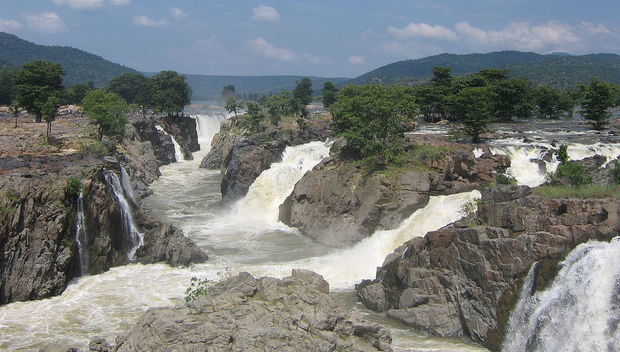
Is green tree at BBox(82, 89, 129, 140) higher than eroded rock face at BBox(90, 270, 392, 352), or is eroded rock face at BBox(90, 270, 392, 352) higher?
green tree at BBox(82, 89, 129, 140)

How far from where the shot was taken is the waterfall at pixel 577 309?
18062mm

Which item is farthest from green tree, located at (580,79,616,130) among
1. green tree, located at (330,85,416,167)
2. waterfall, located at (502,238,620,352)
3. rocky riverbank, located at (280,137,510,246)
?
waterfall, located at (502,238,620,352)

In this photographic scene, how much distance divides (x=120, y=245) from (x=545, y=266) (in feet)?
75.9

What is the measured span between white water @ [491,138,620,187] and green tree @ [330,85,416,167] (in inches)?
301

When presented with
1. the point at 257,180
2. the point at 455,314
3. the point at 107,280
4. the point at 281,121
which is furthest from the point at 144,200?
the point at 455,314

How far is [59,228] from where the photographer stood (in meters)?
28.2

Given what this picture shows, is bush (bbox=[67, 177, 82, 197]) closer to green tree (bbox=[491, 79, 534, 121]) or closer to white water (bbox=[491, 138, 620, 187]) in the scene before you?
white water (bbox=[491, 138, 620, 187])

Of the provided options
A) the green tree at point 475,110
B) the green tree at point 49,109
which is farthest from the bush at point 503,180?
the green tree at point 49,109

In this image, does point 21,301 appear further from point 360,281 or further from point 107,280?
point 360,281

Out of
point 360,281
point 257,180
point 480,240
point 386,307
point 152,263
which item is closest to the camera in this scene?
point 480,240

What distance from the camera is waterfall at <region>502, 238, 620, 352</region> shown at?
18062mm

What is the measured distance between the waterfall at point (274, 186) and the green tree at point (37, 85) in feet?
71.9

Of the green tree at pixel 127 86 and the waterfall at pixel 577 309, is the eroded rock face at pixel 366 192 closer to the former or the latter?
the waterfall at pixel 577 309

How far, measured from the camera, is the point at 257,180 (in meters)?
47.9
